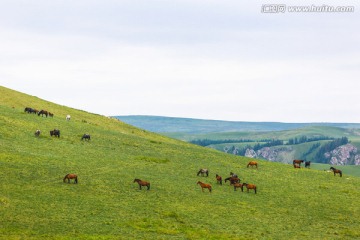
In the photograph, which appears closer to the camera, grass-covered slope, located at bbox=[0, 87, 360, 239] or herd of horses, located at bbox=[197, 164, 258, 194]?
grass-covered slope, located at bbox=[0, 87, 360, 239]

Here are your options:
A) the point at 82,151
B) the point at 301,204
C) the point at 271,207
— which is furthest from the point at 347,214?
the point at 82,151

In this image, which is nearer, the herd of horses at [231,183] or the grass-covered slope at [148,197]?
the grass-covered slope at [148,197]

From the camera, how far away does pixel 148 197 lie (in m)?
43.7

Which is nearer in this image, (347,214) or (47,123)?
(347,214)

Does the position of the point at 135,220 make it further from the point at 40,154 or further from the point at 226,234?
the point at 40,154

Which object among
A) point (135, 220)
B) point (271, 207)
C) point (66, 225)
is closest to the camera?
point (66, 225)

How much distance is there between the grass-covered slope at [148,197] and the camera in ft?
116

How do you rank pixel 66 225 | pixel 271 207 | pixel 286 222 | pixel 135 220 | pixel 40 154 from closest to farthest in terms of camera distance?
pixel 66 225 → pixel 135 220 → pixel 286 222 → pixel 271 207 → pixel 40 154

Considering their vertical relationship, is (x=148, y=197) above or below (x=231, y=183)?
below

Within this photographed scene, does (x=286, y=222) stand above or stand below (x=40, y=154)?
below

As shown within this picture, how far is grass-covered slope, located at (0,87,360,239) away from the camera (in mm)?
35438

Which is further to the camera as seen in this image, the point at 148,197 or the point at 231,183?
the point at 231,183

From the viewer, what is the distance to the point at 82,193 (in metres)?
42.7

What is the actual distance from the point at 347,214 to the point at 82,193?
25151mm
